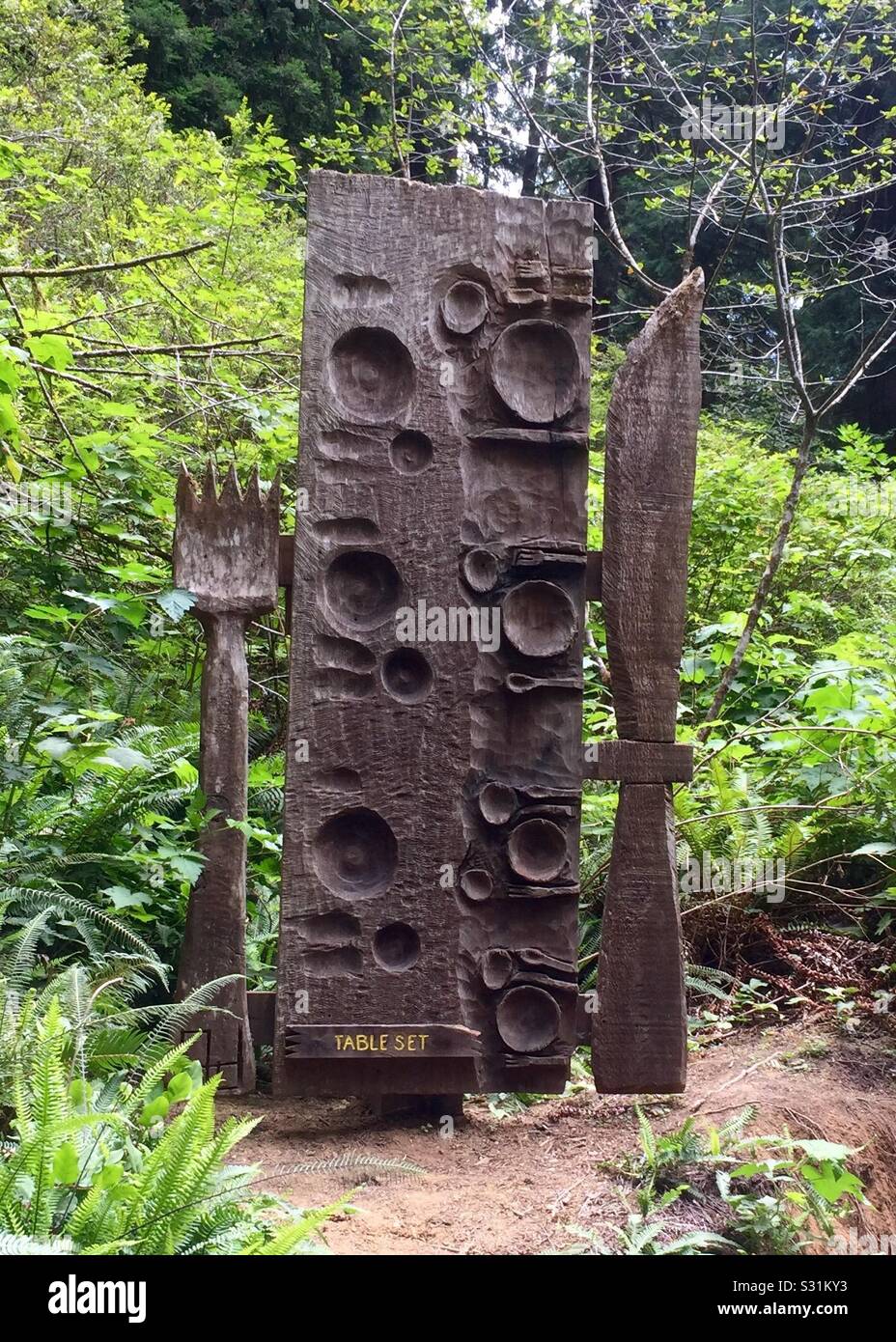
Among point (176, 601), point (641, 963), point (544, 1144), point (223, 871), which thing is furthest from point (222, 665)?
point (544, 1144)

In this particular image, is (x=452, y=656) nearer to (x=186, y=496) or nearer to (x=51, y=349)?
(x=186, y=496)

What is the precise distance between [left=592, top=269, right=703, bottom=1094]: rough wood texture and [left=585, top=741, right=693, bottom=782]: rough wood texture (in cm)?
2

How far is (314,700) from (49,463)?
3.54m

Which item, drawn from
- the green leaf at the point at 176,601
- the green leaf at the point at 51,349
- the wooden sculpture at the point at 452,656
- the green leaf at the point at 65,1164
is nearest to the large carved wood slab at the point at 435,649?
the wooden sculpture at the point at 452,656

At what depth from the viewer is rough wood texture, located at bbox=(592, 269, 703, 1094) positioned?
3857mm

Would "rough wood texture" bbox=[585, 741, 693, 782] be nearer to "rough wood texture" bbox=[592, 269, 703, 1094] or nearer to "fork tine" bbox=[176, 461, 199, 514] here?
"rough wood texture" bbox=[592, 269, 703, 1094]

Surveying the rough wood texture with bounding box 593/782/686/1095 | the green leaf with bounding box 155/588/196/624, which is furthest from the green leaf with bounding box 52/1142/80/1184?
the rough wood texture with bounding box 593/782/686/1095

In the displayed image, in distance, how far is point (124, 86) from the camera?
10984mm

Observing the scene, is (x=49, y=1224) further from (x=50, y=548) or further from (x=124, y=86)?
(x=124, y=86)

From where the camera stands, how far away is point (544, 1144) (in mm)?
3900

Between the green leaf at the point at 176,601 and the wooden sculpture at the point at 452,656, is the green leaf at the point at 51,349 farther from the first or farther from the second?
the green leaf at the point at 176,601

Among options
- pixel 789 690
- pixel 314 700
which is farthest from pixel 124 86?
pixel 314 700

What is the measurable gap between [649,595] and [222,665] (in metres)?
1.47

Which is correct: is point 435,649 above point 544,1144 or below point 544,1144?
above
